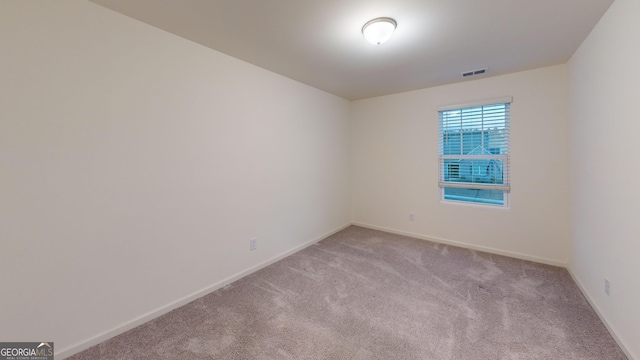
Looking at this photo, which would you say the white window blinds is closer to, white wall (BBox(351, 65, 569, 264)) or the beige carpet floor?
white wall (BBox(351, 65, 569, 264))

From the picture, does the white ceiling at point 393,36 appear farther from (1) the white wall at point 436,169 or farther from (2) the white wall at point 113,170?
(1) the white wall at point 436,169

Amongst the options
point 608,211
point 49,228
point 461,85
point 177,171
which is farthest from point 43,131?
point 461,85

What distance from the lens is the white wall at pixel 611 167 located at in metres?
1.49

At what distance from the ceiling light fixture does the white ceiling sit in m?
0.05

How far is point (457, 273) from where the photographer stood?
271 cm

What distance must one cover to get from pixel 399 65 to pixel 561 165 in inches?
90.0

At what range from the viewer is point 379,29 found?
1.90 meters

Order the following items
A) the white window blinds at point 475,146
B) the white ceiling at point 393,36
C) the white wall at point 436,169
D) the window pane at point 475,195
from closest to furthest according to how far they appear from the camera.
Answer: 1. the white ceiling at point 393,36
2. the white wall at point 436,169
3. the white window blinds at point 475,146
4. the window pane at point 475,195

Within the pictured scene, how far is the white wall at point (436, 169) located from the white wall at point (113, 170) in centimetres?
223

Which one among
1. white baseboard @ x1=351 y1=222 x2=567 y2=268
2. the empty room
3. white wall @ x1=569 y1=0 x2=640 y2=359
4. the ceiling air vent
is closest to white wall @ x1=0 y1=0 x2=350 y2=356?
the empty room

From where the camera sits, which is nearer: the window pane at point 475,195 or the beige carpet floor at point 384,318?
the beige carpet floor at point 384,318

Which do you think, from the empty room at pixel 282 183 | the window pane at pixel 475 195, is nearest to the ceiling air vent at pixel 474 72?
the empty room at pixel 282 183

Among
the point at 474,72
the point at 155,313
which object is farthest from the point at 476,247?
the point at 155,313

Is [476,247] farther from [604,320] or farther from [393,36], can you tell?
[393,36]
